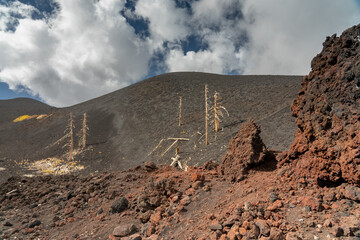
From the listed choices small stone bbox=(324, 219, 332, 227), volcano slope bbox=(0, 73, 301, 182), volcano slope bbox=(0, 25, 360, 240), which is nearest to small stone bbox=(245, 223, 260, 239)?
volcano slope bbox=(0, 25, 360, 240)

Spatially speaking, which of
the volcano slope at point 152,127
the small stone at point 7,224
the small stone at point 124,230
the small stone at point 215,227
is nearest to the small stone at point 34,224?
the small stone at point 7,224

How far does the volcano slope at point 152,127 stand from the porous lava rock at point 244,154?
10.6 metres

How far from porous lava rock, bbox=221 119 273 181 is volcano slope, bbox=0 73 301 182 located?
10581mm

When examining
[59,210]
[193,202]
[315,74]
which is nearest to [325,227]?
[193,202]

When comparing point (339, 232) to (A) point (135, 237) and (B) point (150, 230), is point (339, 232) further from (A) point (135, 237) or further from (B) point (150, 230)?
(A) point (135, 237)

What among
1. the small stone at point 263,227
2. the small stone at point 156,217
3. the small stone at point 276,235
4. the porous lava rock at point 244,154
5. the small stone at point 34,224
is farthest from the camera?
the small stone at point 34,224

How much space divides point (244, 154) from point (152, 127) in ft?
90.0

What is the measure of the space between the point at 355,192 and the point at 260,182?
188 cm

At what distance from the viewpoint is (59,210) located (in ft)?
24.2

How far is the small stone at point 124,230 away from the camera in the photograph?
15.4ft

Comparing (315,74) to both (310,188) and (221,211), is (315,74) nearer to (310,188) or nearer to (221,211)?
(310,188)

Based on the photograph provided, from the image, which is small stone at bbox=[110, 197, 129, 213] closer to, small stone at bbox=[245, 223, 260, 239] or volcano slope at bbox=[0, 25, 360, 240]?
volcano slope at bbox=[0, 25, 360, 240]

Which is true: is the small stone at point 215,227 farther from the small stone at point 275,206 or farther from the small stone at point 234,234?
the small stone at point 275,206

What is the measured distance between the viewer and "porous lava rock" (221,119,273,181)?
547 cm
